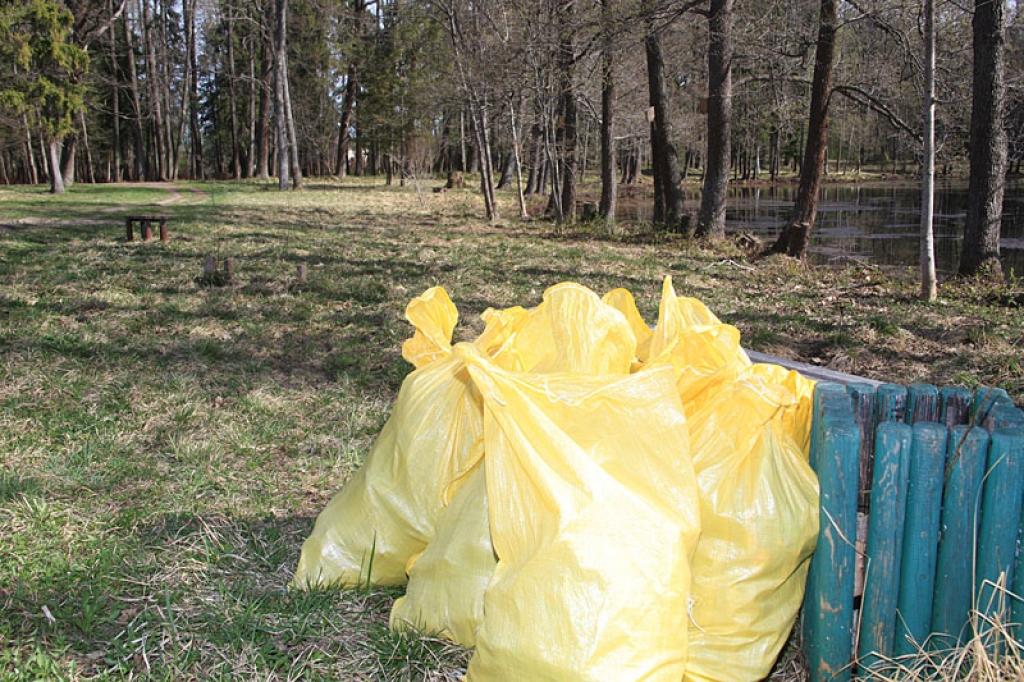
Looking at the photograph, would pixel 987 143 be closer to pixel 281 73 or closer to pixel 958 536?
pixel 958 536

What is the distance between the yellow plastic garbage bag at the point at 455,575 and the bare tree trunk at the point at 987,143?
8609mm

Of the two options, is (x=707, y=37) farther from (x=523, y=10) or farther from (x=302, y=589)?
(x=302, y=589)

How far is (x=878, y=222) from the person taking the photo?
72.1 ft

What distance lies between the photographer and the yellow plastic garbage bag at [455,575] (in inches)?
92.9

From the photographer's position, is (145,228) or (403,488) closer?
(403,488)

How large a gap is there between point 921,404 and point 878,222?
21656mm

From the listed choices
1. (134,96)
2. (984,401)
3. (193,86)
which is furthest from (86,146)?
(984,401)

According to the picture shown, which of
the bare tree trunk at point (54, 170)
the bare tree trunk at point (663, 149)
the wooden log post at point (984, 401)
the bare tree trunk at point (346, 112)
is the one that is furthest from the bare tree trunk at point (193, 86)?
the wooden log post at point (984, 401)

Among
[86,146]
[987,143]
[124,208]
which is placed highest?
[86,146]

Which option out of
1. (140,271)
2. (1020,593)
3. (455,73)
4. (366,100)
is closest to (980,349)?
(1020,593)

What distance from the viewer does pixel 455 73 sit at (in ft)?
61.4

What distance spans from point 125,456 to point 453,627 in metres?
2.34

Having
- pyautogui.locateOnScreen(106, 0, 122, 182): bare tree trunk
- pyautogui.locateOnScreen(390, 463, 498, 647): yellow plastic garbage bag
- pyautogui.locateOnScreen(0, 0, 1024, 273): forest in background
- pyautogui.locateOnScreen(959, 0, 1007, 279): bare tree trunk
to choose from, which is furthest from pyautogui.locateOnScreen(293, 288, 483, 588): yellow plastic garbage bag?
pyautogui.locateOnScreen(106, 0, 122, 182): bare tree trunk

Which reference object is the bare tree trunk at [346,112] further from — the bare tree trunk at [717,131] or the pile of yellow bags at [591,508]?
the pile of yellow bags at [591,508]
